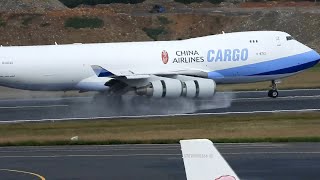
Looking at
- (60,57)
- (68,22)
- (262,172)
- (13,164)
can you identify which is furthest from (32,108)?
(68,22)

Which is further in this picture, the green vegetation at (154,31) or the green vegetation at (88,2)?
the green vegetation at (88,2)

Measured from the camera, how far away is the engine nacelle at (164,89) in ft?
180

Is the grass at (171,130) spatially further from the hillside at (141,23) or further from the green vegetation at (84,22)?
the green vegetation at (84,22)

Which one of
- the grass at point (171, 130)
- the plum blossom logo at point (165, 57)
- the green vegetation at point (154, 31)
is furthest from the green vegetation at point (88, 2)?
the grass at point (171, 130)

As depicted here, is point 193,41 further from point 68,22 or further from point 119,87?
point 68,22

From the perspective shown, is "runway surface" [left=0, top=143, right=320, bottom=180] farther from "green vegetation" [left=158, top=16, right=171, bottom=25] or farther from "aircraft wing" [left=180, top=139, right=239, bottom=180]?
"green vegetation" [left=158, top=16, right=171, bottom=25]

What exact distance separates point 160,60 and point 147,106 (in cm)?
346

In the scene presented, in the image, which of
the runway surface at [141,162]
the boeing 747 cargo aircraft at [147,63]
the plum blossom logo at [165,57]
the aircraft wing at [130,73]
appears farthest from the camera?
the plum blossom logo at [165,57]

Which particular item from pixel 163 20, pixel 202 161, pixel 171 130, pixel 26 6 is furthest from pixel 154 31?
pixel 202 161

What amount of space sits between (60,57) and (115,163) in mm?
23064

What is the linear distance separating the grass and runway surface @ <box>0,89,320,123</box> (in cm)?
317

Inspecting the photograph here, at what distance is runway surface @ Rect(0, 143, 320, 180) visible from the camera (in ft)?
106

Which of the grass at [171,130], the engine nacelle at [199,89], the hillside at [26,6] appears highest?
the hillside at [26,6]

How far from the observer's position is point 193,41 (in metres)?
60.6
